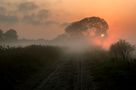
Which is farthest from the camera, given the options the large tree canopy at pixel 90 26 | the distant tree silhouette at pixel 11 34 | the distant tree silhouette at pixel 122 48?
the distant tree silhouette at pixel 11 34

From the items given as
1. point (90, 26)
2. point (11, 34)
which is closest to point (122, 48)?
point (90, 26)

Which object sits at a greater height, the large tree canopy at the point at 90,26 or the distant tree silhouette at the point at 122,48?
the large tree canopy at the point at 90,26

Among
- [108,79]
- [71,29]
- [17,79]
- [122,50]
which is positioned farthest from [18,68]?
[71,29]

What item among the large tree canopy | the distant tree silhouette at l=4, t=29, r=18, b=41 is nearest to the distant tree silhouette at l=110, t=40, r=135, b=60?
the large tree canopy

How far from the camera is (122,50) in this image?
4272cm

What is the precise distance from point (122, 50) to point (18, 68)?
888 inches

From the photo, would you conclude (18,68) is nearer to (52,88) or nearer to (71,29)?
(52,88)

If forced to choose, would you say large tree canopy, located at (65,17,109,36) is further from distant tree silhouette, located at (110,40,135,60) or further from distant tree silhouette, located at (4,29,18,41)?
distant tree silhouette, located at (110,40,135,60)

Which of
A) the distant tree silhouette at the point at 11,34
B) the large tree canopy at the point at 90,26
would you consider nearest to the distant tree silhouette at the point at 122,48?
the large tree canopy at the point at 90,26

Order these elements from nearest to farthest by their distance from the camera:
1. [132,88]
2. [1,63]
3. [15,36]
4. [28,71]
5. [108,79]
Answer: [132,88], [108,79], [1,63], [28,71], [15,36]

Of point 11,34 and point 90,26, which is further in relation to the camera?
point 11,34

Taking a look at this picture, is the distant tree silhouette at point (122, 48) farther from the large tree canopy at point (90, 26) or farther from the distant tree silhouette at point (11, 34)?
the distant tree silhouette at point (11, 34)

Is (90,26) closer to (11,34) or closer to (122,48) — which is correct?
(11,34)

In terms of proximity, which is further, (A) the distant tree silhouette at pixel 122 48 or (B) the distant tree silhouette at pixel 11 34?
(B) the distant tree silhouette at pixel 11 34
